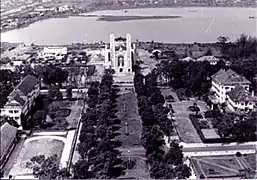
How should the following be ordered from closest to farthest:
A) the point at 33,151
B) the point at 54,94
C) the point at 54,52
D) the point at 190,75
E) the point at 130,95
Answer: the point at 33,151, the point at 54,94, the point at 130,95, the point at 190,75, the point at 54,52

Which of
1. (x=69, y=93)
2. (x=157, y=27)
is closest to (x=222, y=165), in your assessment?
(x=69, y=93)

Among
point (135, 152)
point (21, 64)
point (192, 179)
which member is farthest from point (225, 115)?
point (21, 64)

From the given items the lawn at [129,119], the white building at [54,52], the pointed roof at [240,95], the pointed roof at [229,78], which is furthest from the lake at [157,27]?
the pointed roof at [240,95]

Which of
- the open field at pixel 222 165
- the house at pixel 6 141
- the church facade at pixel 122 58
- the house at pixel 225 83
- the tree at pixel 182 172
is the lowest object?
the open field at pixel 222 165

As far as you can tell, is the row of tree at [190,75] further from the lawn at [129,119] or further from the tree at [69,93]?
the tree at [69,93]

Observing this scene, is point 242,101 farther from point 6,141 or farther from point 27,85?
point 6,141

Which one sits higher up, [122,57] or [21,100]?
[122,57]
